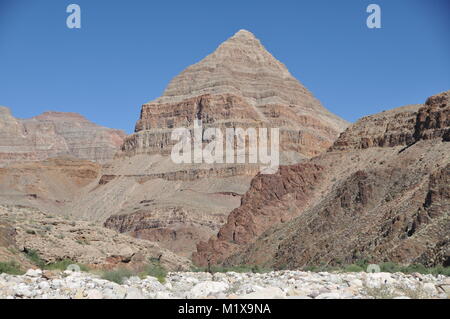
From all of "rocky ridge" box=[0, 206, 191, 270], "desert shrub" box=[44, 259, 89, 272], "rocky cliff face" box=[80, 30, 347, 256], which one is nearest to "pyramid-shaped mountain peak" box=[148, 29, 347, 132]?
"rocky cliff face" box=[80, 30, 347, 256]

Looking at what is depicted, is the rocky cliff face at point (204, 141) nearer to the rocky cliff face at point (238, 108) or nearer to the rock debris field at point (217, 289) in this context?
the rocky cliff face at point (238, 108)

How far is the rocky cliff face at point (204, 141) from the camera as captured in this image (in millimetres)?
109938

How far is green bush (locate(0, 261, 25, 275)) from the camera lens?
73.2 feet

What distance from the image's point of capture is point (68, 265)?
25406 millimetres

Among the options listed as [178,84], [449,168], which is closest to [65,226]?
[449,168]

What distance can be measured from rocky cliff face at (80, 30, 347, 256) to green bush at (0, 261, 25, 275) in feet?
211

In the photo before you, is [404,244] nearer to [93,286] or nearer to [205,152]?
[93,286]

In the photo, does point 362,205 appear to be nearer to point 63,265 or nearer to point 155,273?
point 155,273

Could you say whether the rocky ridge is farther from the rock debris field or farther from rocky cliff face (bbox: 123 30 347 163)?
rocky cliff face (bbox: 123 30 347 163)

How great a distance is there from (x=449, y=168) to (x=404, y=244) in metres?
7.94

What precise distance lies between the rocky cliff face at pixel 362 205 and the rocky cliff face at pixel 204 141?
86.4 ft

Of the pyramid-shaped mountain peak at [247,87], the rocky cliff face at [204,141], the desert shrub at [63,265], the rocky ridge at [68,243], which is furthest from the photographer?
the pyramid-shaped mountain peak at [247,87]

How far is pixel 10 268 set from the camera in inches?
896

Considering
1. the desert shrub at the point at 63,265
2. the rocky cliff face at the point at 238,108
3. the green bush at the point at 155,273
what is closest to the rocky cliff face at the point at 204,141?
the rocky cliff face at the point at 238,108
